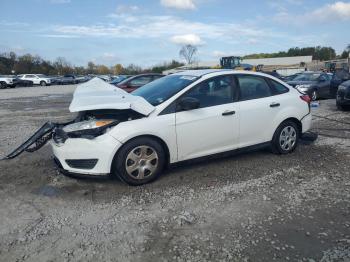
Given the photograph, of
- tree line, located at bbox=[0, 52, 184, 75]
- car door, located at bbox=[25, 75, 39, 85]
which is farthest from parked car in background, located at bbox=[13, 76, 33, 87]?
tree line, located at bbox=[0, 52, 184, 75]

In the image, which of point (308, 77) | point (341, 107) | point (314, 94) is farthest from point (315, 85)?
point (341, 107)

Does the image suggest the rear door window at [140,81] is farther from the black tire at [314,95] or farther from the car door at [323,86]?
the car door at [323,86]

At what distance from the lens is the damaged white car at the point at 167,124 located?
452 cm

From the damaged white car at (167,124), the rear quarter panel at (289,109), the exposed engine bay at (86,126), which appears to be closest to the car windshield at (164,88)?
the damaged white car at (167,124)

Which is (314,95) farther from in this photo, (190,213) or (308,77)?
(190,213)

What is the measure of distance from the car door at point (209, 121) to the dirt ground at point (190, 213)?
42 cm

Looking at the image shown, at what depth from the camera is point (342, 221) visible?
145 inches

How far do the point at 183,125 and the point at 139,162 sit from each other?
0.83 m

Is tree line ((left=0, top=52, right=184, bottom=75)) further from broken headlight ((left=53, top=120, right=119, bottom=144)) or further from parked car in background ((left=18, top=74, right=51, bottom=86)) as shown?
broken headlight ((left=53, top=120, right=119, bottom=144))

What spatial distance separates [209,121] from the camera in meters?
5.08

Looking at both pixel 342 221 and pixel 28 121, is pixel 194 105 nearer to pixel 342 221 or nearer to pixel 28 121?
pixel 342 221

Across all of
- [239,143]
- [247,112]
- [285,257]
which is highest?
[247,112]

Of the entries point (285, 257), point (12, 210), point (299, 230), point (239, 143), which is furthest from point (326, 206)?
point (12, 210)

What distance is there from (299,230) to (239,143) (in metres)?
2.18
